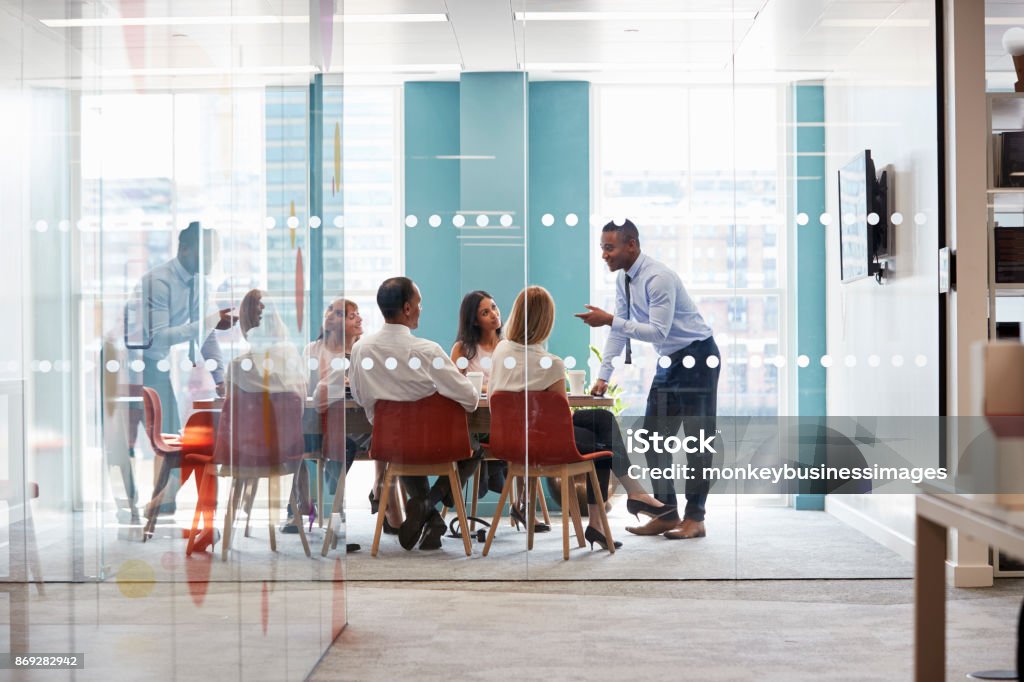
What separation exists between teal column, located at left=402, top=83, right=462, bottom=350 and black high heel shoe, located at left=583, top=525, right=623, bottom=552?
3.75 ft

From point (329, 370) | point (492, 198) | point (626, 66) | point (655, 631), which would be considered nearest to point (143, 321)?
point (329, 370)

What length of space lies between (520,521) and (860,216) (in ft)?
7.38

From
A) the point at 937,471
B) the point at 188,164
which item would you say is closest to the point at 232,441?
the point at 188,164

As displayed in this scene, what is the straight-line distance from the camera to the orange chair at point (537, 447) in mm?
4762

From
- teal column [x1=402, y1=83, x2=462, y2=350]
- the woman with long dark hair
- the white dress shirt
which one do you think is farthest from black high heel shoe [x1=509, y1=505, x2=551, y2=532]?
teal column [x1=402, y1=83, x2=462, y2=350]

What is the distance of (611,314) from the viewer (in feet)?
15.9

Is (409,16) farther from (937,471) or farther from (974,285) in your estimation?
(937,471)

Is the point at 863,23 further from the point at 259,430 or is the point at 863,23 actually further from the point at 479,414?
the point at 259,430

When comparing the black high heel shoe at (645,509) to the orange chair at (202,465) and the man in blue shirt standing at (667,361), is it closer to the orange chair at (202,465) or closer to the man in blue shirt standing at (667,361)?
the man in blue shirt standing at (667,361)

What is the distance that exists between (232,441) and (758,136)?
10.8 ft

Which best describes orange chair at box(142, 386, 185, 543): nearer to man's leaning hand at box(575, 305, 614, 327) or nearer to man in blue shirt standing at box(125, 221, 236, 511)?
man in blue shirt standing at box(125, 221, 236, 511)

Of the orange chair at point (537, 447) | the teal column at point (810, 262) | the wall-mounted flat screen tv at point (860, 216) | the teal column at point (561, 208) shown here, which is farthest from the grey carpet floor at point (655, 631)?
the wall-mounted flat screen tv at point (860, 216)

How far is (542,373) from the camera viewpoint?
4754 millimetres

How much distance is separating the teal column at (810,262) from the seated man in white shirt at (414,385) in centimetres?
163
